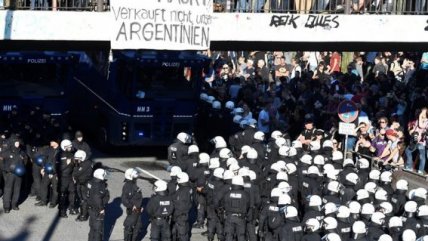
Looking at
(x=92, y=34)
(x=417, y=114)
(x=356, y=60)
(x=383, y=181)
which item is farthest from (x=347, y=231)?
(x=356, y=60)

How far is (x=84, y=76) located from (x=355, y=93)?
7.26m

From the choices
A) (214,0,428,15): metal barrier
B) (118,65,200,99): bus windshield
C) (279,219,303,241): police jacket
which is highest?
(214,0,428,15): metal barrier

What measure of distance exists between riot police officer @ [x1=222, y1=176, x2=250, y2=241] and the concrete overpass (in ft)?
9.73

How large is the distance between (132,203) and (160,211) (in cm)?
70

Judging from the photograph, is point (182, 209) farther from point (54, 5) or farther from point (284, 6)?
point (284, 6)

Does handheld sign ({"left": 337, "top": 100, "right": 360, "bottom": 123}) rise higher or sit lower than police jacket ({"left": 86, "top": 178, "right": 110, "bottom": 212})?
higher

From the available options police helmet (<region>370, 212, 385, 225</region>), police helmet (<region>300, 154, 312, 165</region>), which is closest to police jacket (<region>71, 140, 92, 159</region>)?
police helmet (<region>300, 154, 312, 165</region>)

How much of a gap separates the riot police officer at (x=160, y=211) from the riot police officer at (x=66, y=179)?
2.93m

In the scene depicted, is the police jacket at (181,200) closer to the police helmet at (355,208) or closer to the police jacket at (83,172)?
the police jacket at (83,172)

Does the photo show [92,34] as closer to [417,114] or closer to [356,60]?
[417,114]

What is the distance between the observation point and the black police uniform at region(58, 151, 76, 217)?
20.5 m

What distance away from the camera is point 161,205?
59.1 ft

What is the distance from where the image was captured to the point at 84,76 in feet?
91.5

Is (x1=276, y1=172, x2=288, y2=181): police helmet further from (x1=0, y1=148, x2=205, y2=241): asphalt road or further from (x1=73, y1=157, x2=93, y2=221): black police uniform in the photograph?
(x1=73, y1=157, x2=93, y2=221): black police uniform
